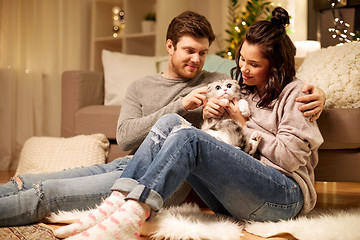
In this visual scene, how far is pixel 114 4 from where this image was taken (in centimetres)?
370

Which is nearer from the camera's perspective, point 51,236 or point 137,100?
point 51,236

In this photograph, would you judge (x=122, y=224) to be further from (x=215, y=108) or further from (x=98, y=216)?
(x=215, y=108)

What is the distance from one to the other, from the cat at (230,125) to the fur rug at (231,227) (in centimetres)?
25

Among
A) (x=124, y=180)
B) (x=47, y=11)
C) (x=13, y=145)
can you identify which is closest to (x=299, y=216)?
(x=124, y=180)

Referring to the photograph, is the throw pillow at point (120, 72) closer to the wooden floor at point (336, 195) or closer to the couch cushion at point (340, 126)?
the wooden floor at point (336, 195)

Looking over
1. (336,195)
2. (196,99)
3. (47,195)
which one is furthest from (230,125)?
(336,195)

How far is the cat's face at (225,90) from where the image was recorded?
1.32 meters

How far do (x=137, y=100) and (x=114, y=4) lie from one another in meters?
2.34

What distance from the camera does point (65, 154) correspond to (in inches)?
81.5

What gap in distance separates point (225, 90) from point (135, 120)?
43cm

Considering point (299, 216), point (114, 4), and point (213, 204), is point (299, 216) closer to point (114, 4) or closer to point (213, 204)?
point (213, 204)

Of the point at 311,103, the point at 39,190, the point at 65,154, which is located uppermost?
the point at 311,103

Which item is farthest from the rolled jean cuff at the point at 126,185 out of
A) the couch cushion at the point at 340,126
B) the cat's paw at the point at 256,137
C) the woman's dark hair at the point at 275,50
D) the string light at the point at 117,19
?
the string light at the point at 117,19

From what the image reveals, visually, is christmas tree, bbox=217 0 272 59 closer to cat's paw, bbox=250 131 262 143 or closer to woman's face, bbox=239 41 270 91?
woman's face, bbox=239 41 270 91
